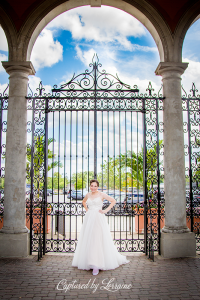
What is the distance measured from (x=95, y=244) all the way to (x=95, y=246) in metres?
0.04

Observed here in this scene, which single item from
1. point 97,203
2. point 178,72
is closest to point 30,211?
point 97,203

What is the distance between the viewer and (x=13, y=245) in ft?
18.2

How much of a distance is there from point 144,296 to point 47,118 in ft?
14.9

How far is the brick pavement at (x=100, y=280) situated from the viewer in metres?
3.76

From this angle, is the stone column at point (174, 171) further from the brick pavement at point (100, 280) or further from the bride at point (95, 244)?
the bride at point (95, 244)

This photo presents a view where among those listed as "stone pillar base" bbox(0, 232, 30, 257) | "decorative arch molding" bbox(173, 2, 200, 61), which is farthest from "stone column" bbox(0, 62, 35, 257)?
"decorative arch molding" bbox(173, 2, 200, 61)

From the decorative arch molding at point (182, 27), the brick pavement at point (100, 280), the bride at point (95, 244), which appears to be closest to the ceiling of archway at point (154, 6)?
the decorative arch molding at point (182, 27)

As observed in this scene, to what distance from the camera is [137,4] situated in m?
6.17

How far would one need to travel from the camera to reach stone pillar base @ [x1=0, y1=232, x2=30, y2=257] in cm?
552

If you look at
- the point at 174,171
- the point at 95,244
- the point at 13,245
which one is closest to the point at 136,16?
the point at 174,171

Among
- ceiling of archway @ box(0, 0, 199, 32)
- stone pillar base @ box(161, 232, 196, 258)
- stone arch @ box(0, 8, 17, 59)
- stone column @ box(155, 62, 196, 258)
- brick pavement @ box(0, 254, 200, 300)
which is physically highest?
ceiling of archway @ box(0, 0, 199, 32)

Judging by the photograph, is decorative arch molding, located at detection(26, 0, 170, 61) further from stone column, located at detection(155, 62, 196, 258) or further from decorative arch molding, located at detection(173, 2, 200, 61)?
stone column, located at detection(155, 62, 196, 258)

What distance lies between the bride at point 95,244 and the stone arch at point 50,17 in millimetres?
3927

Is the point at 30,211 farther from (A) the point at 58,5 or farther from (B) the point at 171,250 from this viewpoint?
(A) the point at 58,5
